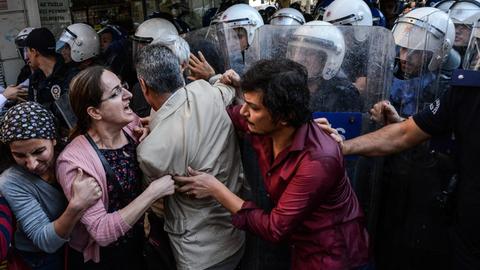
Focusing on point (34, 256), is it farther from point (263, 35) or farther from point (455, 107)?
point (455, 107)

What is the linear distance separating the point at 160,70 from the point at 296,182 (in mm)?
777

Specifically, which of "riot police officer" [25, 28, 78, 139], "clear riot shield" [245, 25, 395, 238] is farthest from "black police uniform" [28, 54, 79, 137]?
"clear riot shield" [245, 25, 395, 238]

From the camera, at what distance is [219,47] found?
9.09 ft

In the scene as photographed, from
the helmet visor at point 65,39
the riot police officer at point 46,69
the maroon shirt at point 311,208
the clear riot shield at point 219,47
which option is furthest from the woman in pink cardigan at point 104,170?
the helmet visor at point 65,39

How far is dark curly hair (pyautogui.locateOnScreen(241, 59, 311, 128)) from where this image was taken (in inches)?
57.5

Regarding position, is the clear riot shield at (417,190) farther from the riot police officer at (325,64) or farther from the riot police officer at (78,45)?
the riot police officer at (78,45)

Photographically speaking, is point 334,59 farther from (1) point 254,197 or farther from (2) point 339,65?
(1) point 254,197

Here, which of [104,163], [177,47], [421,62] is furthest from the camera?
[421,62]

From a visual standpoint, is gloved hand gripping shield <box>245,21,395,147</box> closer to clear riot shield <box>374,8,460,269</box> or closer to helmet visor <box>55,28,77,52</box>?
clear riot shield <box>374,8,460,269</box>

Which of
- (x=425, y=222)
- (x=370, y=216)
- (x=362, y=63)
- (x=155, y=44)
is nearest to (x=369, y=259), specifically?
(x=370, y=216)

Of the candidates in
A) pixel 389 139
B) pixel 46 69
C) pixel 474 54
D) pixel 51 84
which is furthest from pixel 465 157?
pixel 46 69

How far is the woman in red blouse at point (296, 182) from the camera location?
1.47m

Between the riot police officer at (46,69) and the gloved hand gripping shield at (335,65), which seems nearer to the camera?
the gloved hand gripping shield at (335,65)

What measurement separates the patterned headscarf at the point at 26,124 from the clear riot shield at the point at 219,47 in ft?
4.05
